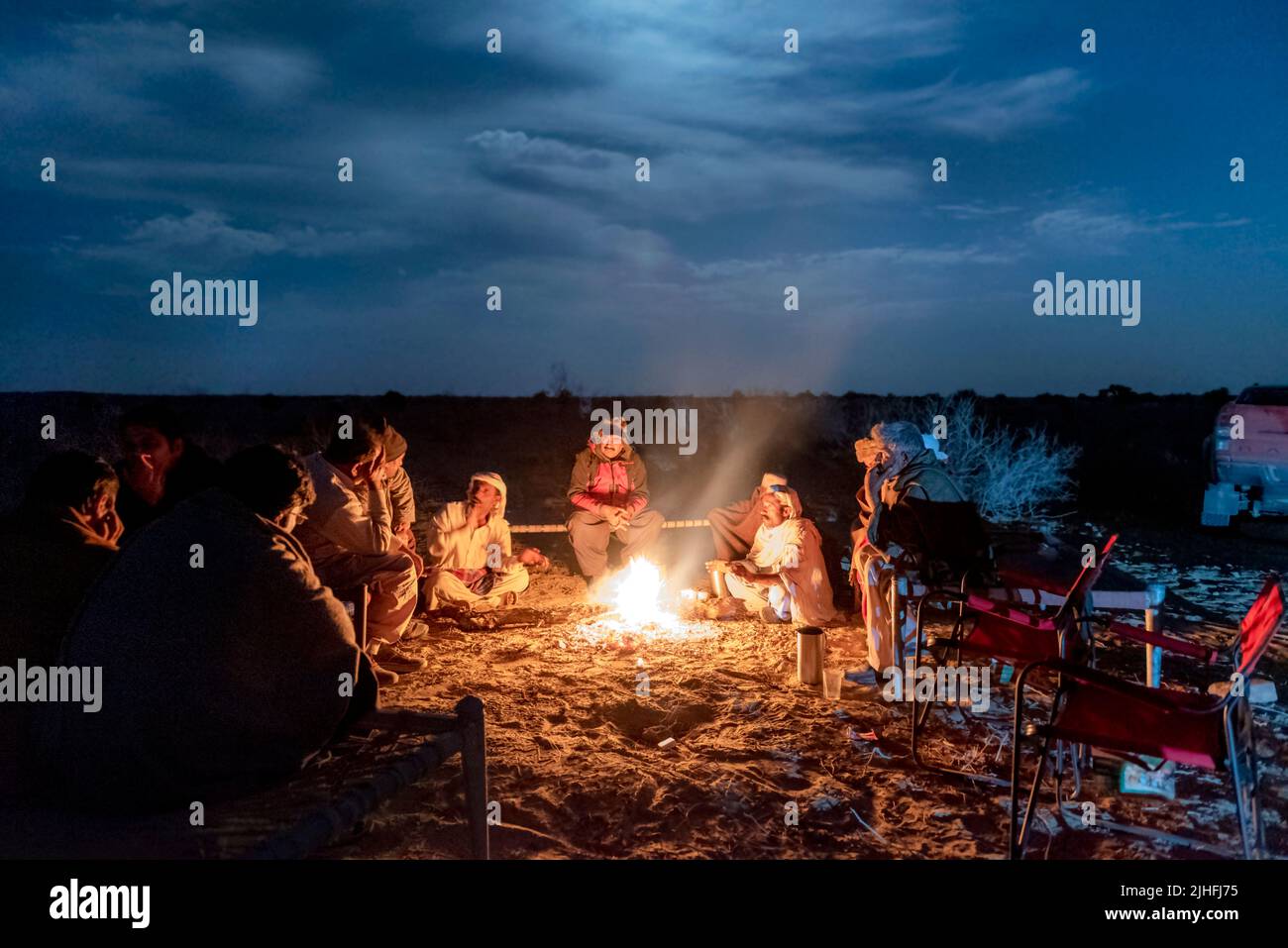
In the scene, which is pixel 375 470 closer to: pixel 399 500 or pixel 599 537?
pixel 399 500

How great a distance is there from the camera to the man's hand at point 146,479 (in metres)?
4.61

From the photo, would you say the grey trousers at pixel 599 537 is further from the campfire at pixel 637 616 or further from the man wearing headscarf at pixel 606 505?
the campfire at pixel 637 616

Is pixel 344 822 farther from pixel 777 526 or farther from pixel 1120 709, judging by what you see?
pixel 777 526

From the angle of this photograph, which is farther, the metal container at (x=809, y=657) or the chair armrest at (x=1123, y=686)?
the metal container at (x=809, y=657)

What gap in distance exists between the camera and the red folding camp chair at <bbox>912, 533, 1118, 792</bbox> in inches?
141

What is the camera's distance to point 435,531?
6.64 m

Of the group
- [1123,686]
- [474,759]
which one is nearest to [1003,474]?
[1123,686]

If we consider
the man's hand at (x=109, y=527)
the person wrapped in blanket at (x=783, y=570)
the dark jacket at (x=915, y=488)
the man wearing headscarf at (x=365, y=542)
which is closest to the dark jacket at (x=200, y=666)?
the man's hand at (x=109, y=527)

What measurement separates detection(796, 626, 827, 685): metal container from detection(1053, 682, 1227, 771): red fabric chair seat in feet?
6.70

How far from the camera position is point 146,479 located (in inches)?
183

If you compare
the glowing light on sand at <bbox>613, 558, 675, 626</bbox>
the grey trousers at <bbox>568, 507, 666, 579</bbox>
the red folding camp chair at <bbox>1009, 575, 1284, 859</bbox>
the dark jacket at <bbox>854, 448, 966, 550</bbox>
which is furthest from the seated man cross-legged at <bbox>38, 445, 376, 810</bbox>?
the grey trousers at <bbox>568, 507, 666, 579</bbox>

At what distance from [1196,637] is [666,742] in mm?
3925

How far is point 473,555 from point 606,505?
1.44m
